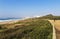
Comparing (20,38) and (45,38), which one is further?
(20,38)

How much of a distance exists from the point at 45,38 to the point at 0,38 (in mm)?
3667

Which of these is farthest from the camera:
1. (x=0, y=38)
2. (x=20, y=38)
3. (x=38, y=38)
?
(x=20, y=38)

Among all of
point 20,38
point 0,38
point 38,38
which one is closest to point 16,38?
point 20,38

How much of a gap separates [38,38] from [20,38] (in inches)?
107

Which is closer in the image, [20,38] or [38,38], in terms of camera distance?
[38,38]

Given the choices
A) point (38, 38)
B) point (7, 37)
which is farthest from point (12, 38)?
point (38, 38)

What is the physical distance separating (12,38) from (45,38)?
3.19 m

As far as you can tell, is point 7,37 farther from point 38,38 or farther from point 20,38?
point 38,38

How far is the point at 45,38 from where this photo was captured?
42.8 feet

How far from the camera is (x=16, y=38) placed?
15.3 m

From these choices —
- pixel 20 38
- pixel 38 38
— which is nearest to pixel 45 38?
pixel 38 38

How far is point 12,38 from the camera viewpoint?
14953 mm

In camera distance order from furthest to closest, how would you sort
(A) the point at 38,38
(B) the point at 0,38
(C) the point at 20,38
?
(C) the point at 20,38, (B) the point at 0,38, (A) the point at 38,38

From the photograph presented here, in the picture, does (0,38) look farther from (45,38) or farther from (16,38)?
(45,38)
